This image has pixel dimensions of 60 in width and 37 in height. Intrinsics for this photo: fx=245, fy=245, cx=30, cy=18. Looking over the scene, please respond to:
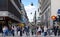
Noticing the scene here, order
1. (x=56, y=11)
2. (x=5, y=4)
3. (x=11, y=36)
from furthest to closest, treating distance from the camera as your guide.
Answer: (x=56, y=11) → (x=5, y=4) → (x=11, y=36)

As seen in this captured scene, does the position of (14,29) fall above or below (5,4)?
below

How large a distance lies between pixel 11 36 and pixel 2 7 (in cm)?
1948

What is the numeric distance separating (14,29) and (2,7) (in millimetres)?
17758

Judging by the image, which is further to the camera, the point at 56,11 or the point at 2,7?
the point at 56,11

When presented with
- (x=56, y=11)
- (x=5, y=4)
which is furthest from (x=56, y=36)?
(x=56, y=11)

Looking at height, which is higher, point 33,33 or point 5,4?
point 5,4

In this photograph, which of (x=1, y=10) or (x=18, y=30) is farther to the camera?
(x=1, y=10)

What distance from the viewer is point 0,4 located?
50969mm

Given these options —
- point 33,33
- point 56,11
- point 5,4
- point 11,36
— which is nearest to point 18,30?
point 11,36

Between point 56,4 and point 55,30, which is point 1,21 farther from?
point 55,30

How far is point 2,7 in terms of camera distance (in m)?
51.0

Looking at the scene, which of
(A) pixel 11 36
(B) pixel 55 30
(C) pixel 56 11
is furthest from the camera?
(C) pixel 56 11

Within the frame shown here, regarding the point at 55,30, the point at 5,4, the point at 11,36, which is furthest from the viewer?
the point at 5,4

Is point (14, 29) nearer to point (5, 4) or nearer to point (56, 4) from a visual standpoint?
point (5, 4)
